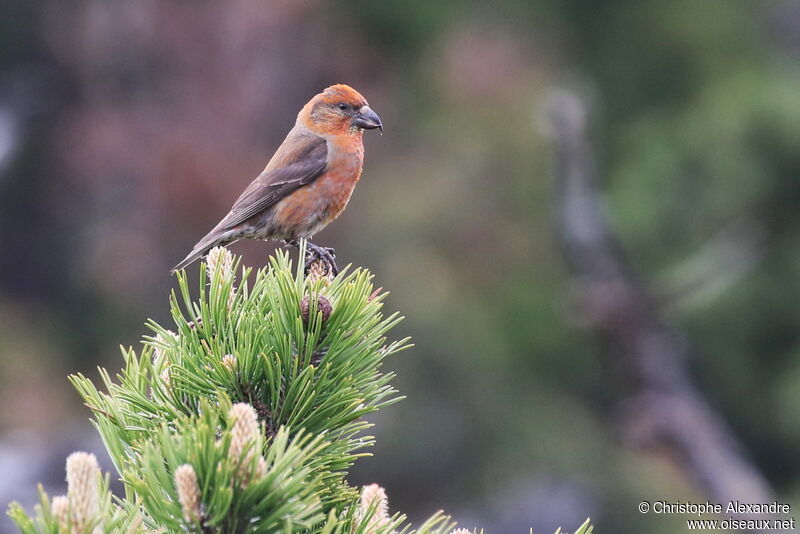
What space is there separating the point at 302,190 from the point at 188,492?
2.80 meters

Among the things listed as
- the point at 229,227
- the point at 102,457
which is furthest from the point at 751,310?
the point at 229,227

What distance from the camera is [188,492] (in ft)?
5.32

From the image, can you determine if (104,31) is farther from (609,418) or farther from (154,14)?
(609,418)

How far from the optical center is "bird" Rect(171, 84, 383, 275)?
4305mm

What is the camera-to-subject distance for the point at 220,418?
1.85 m

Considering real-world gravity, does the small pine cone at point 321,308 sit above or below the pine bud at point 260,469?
above

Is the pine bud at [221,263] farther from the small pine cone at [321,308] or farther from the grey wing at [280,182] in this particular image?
the grey wing at [280,182]

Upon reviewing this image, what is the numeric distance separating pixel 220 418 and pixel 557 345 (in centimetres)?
1452

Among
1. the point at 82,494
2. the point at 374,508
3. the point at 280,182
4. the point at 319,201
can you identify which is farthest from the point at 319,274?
the point at 280,182

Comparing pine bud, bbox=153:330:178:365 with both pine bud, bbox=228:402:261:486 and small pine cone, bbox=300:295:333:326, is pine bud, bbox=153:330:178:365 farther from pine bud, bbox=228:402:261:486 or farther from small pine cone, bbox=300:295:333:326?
pine bud, bbox=228:402:261:486

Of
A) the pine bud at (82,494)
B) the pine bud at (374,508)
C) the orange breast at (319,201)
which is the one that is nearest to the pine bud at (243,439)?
the pine bud at (82,494)

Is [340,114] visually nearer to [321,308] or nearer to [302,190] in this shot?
[302,190]

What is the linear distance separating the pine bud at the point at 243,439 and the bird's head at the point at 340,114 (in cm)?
312

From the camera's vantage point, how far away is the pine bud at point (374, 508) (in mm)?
1908
